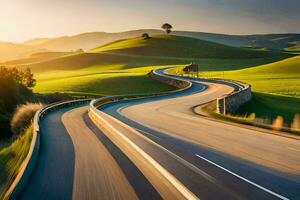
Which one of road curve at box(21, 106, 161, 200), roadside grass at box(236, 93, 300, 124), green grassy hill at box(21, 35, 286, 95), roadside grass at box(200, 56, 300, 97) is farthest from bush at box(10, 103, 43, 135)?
green grassy hill at box(21, 35, 286, 95)

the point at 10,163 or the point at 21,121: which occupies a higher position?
the point at 10,163

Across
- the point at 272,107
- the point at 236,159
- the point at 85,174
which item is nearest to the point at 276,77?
the point at 272,107

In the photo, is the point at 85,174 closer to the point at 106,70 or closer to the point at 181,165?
the point at 181,165

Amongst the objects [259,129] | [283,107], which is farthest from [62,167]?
[283,107]

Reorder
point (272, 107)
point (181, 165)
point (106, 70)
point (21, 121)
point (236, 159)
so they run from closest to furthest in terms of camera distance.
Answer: point (181, 165)
point (236, 159)
point (21, 121)
point (272, 107)
point (106, 70)

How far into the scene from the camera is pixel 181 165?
13164mm

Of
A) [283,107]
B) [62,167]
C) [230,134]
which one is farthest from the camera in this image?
[283,107]

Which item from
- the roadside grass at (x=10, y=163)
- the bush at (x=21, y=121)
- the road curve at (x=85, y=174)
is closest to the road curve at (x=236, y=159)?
the road curve at (x=85, y=174)

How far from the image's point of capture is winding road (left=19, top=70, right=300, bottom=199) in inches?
403

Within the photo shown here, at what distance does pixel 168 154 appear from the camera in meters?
15.1

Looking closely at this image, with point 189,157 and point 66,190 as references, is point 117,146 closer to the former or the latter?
point 189,157

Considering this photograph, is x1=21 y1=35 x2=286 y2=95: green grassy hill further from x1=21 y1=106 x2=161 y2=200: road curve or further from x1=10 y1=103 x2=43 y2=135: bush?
x1=21 y1=106 x2=161 y2=200: road curve

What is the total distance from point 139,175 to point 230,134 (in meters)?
8.15

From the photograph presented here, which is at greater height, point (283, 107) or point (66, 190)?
point (66, 190)
